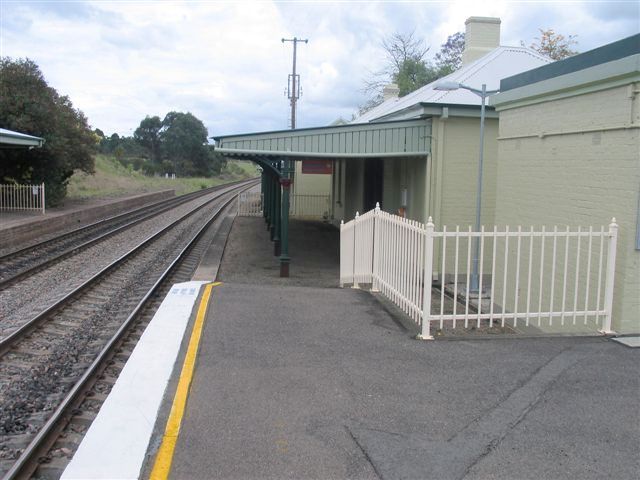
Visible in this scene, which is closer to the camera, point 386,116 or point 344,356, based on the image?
point 344,356

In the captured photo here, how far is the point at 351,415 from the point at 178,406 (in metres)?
1.39

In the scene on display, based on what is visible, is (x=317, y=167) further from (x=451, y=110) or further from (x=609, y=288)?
(x=609, y=288)

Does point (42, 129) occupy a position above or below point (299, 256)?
above

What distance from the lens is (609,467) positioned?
432 centimetres

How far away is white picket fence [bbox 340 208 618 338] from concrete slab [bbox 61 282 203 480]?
9.47 ft

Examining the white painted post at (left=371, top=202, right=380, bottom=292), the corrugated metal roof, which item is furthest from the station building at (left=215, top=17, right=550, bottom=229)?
the white painted post at (left=371, top=202, right=380, bottom=292)

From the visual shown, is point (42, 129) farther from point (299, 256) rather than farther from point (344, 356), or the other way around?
point (344, 356)

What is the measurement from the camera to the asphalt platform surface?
4.34 metres

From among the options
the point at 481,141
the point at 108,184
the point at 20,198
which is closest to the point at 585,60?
the point at 481,141

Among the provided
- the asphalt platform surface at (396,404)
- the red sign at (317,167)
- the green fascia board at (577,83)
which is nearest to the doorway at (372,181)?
the red sign at (317,167)

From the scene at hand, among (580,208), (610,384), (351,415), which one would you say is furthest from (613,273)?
(351,415)

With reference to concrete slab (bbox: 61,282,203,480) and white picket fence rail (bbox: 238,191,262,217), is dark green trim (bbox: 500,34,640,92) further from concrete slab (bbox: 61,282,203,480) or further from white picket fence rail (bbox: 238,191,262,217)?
white picket fence rail (bbox: 238,191,262,217)

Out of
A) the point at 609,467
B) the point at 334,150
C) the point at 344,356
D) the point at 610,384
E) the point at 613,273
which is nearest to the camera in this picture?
the point at 609,467

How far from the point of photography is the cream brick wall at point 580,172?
7406 mm
